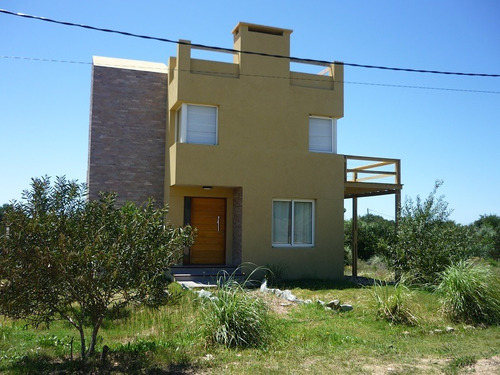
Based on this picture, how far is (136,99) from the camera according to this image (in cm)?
1691

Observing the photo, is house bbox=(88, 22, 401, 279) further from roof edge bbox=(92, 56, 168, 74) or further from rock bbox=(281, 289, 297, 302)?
rock bbox=(281, 289, 297, 302)

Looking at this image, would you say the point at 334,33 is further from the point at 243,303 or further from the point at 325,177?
the point at 243,303

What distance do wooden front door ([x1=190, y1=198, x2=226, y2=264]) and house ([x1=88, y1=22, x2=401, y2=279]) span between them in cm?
3

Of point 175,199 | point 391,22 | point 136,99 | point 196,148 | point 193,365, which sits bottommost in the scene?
point 193,365

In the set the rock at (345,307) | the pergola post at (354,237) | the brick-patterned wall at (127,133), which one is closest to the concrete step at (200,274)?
the brick-patterned wall at (127,133)

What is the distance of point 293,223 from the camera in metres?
16.4

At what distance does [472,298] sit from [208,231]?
28.6 ft

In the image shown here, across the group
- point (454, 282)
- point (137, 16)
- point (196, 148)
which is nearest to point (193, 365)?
point (454, 282)

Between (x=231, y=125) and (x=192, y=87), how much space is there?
1660mm

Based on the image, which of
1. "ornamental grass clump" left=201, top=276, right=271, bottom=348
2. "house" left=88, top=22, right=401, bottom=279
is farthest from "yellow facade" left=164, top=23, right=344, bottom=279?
"ornamental grass clump" left=201, top=276, right=271, bottom=348

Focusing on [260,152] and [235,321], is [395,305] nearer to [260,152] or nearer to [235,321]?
[235,321]

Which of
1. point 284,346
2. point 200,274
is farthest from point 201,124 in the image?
point 284,346

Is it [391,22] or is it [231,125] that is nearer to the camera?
[391,22]

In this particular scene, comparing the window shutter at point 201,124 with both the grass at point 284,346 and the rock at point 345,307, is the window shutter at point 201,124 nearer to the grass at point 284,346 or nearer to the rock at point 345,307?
the grass at point 284,346
